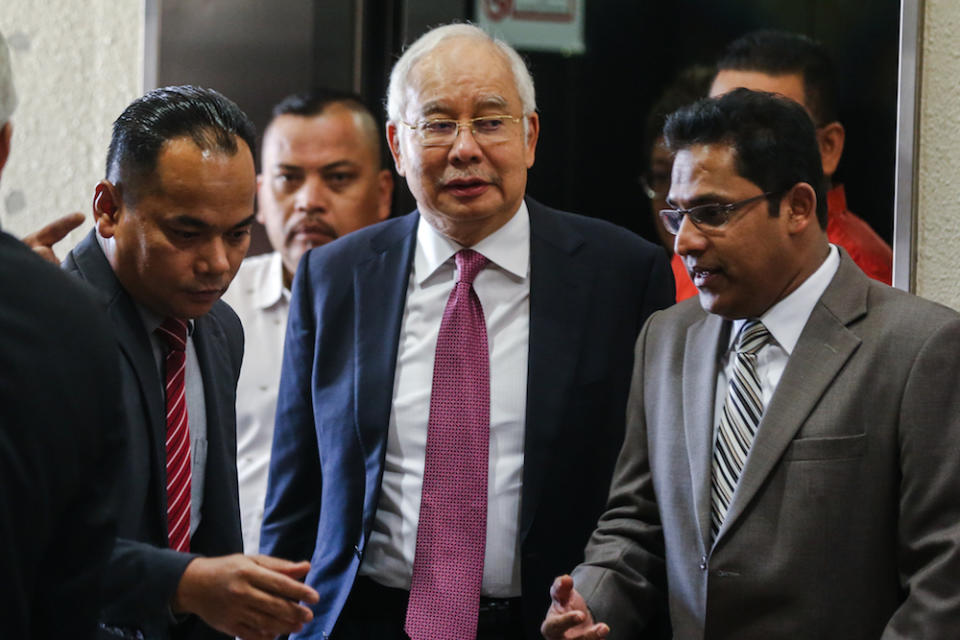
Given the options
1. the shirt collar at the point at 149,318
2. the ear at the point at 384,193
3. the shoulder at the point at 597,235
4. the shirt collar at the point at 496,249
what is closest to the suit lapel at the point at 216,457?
the shirt collar at the point at 149,318

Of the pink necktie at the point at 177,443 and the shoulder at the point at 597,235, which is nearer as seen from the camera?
the pink necktie at the point at 177,443

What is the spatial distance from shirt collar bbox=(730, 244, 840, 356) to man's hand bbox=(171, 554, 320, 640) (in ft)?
2.70

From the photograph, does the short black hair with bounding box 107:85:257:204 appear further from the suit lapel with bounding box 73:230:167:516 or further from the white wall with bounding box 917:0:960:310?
the white wall with bounding box 917:0:960:310

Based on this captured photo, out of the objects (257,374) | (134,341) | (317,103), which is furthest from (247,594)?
(317,103)

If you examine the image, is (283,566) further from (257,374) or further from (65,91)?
(65,91)

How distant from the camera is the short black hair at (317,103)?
280 centimetres

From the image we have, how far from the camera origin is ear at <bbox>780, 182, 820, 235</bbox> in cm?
193

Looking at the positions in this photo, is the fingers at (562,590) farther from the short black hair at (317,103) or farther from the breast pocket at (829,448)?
the short black hair at (317,103)

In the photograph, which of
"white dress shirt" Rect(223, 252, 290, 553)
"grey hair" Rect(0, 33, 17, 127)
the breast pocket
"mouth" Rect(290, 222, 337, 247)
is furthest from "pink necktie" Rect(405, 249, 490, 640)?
"grey hair" Rect(0, 33, 17, 127)

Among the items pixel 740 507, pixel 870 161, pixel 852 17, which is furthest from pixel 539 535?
pixel 852 17

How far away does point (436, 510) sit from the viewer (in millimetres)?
2080

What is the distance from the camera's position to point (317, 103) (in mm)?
2812

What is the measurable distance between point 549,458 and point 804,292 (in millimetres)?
514

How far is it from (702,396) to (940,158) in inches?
33.0
